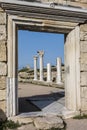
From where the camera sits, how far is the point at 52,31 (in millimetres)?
8742

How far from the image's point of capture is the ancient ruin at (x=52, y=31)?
7.80 m

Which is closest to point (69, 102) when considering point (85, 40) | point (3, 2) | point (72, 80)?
point (72, 80)

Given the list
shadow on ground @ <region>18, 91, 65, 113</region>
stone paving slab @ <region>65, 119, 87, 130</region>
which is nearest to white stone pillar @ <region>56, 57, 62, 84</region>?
shadow on ground @ <region>18, 91, 65, 113</region>

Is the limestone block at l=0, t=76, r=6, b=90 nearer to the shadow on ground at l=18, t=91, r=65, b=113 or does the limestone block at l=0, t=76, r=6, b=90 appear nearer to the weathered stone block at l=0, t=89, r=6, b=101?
the weathered stone block at l=0, t=89, r=6, b=101

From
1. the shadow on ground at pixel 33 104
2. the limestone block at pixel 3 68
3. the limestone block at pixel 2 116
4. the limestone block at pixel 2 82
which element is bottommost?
the shadow on ground at pixel 33 104

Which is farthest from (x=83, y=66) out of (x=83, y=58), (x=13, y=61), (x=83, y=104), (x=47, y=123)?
(x=47, y=123)

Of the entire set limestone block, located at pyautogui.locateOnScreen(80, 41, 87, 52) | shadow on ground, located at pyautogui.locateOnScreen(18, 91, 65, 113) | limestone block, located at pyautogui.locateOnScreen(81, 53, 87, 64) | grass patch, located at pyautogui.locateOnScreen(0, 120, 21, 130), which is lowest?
grass patch, located at pyautogui.locateOnScreen(0, 120, 21, 130)

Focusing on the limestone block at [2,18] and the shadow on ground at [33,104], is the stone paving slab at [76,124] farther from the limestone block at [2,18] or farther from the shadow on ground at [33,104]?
the limestone block at [2,18]

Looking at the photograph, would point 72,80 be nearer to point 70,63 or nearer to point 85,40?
point 70,63

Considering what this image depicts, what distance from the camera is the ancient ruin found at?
780 cm

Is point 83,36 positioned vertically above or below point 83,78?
above

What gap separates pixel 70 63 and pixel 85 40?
→ 2.75ft

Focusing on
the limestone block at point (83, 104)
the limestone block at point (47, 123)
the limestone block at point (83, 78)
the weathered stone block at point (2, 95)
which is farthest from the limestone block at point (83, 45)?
the weathered stone block at point (2, 95)

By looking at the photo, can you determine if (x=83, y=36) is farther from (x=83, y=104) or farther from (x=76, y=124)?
(x=76, y=124)
